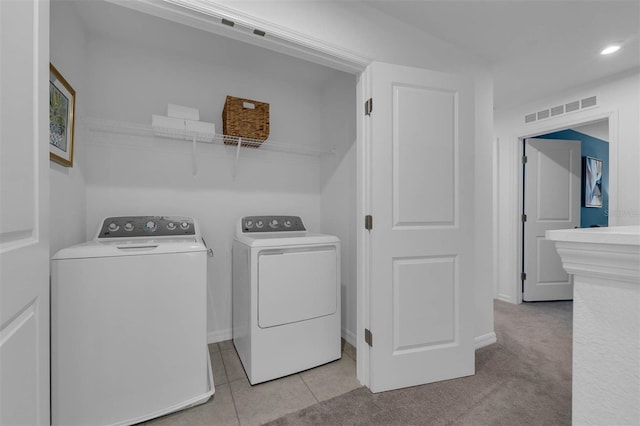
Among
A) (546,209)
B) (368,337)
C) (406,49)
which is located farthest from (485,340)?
(406,49)

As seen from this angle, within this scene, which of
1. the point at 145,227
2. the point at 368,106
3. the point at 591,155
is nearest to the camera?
the point at 368,106

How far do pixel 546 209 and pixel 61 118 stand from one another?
15.7 ft

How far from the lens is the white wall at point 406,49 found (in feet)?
5.08

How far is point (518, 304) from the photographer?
3432 millimetres

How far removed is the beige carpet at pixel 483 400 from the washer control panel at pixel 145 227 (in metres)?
1.35

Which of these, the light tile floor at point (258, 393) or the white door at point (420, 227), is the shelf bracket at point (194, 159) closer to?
the white door at point (420, 227)

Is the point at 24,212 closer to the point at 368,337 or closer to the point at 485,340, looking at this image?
the point at 368,337

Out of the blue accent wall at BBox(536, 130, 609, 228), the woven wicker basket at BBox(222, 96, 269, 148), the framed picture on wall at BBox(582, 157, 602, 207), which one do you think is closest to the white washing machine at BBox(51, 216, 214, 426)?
the woven wicker basket at BBox(222, 96, 269, 148)

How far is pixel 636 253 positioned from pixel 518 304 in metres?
3.66

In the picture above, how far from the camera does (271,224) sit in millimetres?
2412

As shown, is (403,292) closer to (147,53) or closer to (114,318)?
(114,318)

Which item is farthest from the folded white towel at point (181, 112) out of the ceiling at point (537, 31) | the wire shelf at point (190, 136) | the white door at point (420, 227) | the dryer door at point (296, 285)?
the ceiling at point (537, 31)

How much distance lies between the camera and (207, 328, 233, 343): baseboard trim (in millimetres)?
2351

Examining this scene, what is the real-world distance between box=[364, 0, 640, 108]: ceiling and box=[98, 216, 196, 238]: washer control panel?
1.95m
